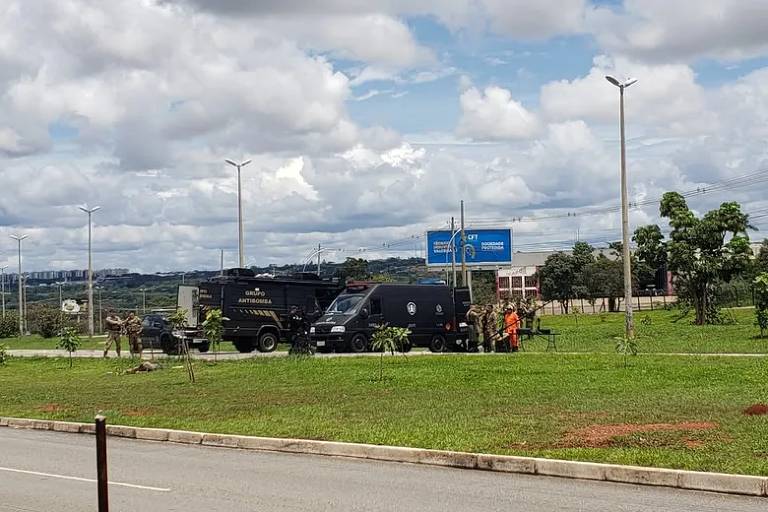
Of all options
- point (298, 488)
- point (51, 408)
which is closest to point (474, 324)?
point (51, 408)

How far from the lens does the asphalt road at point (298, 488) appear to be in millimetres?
9648

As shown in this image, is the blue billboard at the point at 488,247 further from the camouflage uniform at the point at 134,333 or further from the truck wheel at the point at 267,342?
the camouflage uniform at the point at 134,333

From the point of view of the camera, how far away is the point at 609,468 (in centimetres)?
1079

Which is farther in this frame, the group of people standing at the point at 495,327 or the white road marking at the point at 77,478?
the group of people standing at the point at 495,327

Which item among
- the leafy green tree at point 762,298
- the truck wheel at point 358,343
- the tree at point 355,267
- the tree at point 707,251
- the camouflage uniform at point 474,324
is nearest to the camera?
the leafy green tree at point 762,298

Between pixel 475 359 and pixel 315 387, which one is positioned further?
pixel 475 359

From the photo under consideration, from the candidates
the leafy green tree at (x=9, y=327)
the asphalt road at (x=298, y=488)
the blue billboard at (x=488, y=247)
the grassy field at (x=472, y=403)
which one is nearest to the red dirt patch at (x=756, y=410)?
the grassy field at (x=472, y=403)

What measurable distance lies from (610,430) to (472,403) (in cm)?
413

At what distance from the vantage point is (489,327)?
3109 centimetres

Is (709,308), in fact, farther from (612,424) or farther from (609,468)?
(609,468)

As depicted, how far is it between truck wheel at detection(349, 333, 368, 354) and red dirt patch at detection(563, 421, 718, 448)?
60.4 ft

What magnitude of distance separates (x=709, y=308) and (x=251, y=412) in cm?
3076

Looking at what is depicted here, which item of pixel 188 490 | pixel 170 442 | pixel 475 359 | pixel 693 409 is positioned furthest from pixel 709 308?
pixel 188 490

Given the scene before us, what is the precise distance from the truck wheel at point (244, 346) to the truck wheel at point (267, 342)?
649 mm
